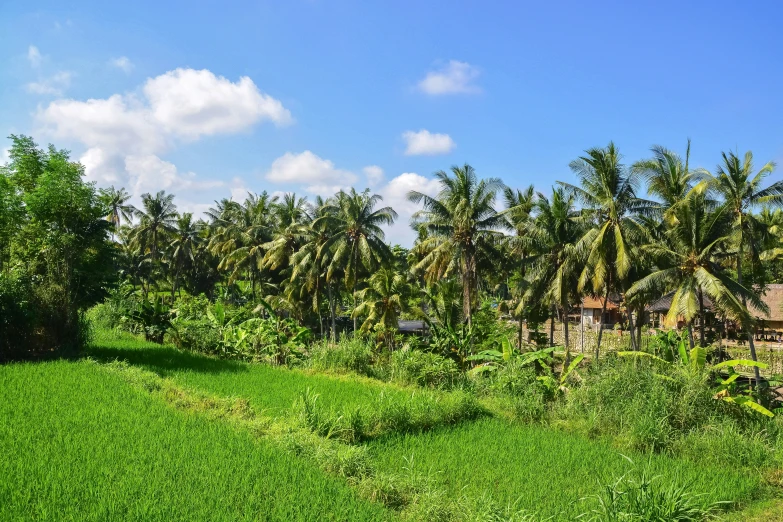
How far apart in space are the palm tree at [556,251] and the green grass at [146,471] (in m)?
17.0

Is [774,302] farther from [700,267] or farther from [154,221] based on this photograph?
[154,221]

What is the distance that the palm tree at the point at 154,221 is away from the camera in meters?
42.1

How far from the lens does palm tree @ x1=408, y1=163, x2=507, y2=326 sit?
24250mm

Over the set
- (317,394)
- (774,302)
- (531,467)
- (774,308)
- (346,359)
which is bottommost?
(531,467)

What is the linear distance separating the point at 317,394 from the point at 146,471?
12.2ft

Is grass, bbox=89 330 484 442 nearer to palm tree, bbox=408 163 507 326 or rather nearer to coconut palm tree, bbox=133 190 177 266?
palm tree, bbox=408 163 507 326

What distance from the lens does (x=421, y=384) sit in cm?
1310

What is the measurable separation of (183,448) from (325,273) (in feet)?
75.4

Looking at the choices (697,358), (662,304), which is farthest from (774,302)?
(697,358)

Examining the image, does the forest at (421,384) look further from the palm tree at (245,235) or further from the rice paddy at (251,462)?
the palm tree at (245,235)

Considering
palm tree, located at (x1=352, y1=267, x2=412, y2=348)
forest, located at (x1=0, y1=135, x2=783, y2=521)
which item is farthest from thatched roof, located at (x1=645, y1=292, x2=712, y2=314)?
palm tree, located at (x1=352, y1=267, x2=412, y2=348)

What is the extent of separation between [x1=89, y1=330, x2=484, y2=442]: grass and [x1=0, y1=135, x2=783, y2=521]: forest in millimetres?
58

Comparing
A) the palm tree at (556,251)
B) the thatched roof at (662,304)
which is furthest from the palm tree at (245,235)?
the thatched roof at (662,304)

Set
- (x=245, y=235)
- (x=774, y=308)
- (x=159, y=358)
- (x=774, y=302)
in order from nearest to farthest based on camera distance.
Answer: (x=159, y=358), (x=774, y=308), (x=774, y=302), (x=245, y=235)
